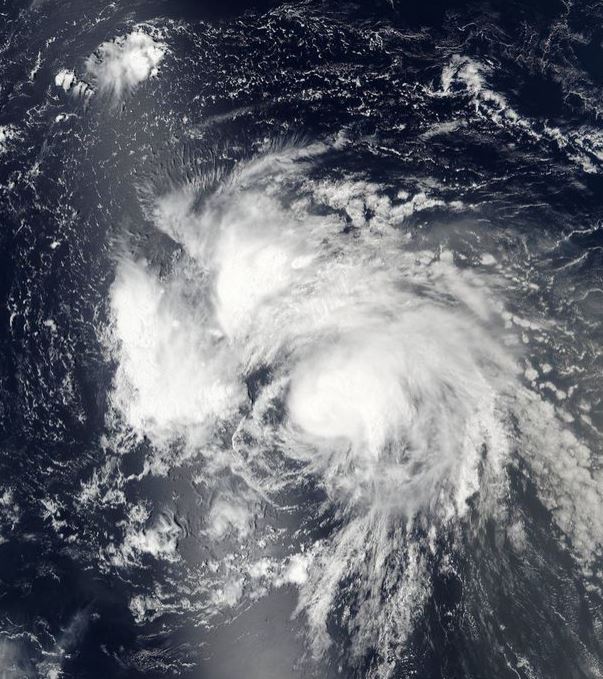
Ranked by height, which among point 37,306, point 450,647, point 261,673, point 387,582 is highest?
point 37,306

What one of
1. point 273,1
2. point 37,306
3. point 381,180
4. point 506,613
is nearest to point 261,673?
point 506,613

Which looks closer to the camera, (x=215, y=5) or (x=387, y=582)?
(x=387, y=582)

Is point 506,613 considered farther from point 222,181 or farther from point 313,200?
point 222,181

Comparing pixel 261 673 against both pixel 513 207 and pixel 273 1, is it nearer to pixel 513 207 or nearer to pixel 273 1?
pixel 513 207

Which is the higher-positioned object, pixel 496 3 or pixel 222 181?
pixel 496 3

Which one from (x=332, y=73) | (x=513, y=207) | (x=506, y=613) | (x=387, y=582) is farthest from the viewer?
(x=332, y=73)

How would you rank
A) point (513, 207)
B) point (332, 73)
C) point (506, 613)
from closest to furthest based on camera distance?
point (506, 613) < point (513, 207) < point (332, 73)
